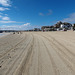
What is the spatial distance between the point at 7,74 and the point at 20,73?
1.66ft

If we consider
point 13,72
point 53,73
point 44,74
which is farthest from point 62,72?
point 13,72

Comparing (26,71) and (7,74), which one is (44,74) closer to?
(26,71)

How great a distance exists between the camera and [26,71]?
283cm

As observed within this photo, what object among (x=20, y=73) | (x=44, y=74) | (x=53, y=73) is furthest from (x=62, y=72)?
(x=20, y=73)

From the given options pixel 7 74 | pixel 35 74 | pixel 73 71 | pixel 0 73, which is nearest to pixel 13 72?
pixel 7 74

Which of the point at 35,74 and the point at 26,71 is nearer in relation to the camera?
the point at 35,74

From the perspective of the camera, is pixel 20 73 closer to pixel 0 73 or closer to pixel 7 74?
pixel 7 74

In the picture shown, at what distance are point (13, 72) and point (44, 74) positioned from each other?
1.28m

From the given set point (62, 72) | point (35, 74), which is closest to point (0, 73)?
point (35, 74)

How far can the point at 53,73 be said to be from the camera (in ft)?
8.80

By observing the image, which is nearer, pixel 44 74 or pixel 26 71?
pixel 44 74

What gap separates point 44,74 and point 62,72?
742 mm

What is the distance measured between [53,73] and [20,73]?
52.2 inches

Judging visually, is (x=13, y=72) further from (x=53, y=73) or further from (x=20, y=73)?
(x=53, y=73)
